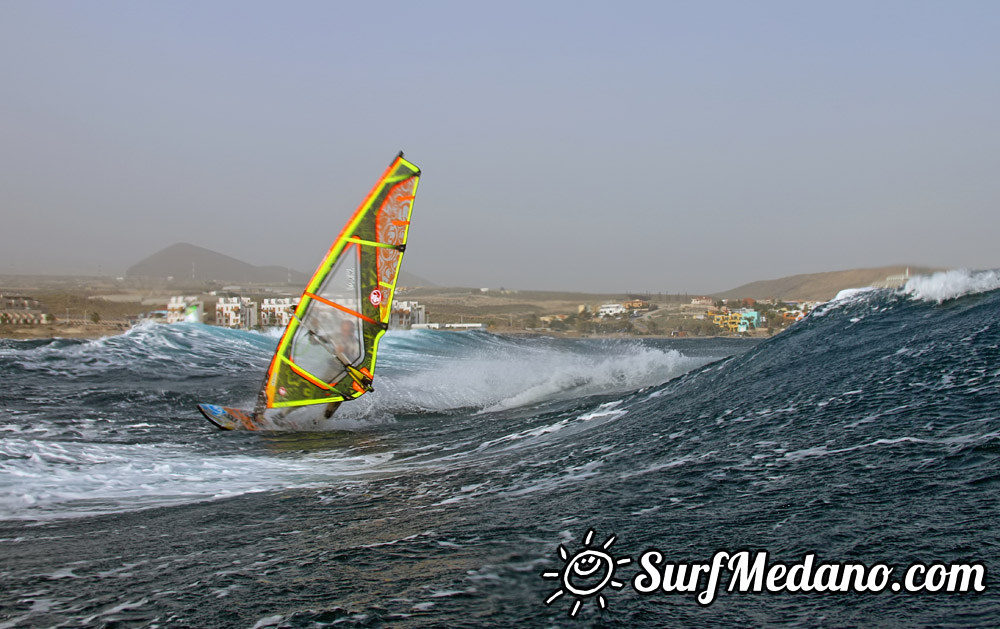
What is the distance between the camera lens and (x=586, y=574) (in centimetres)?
259

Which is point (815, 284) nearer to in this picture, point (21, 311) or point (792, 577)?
point (792, 577)

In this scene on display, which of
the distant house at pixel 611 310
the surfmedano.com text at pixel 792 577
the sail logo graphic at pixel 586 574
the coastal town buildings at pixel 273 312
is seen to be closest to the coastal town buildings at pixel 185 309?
the coastal town buildings at pixel 273 312

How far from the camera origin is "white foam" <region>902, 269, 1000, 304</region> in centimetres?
778

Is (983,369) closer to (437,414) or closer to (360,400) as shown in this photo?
(437,414)

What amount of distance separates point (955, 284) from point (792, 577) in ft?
22.7

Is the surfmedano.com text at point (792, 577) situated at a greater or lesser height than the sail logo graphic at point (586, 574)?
greater

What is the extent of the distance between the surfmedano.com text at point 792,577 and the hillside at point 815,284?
7.03m

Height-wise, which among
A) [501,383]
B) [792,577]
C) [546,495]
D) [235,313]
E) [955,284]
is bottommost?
[501,383]

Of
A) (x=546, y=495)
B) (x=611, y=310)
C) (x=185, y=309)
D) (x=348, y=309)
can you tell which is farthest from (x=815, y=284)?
(x=611, y=310)

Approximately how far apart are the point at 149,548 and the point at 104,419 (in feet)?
19.7

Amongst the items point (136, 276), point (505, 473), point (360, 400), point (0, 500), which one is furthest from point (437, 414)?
point (136, 276)

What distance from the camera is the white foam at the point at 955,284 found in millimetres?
7777

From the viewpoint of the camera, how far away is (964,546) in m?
2.48

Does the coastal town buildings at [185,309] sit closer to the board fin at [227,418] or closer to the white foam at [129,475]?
the board fin at [227,418]
